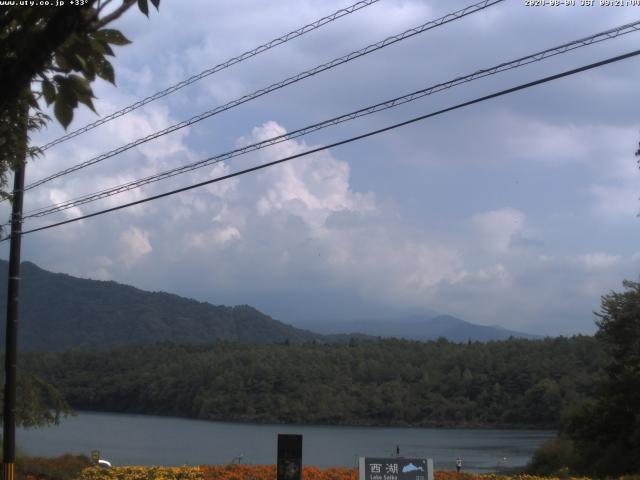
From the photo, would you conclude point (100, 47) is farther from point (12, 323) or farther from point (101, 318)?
point (101, 318)

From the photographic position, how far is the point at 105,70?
15.1 ft

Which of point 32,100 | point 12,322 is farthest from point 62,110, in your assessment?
point 12,322

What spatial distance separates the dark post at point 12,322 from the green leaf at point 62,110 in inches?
504

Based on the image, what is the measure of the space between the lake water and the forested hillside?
2997 mm

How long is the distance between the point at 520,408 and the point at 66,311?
138290 mm

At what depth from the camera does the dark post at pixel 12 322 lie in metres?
16.6

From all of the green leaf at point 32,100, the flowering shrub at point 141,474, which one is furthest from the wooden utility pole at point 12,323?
the green leaf at point 32,100

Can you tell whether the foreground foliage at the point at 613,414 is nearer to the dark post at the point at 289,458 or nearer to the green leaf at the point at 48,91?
the dark post at the point at 289,458

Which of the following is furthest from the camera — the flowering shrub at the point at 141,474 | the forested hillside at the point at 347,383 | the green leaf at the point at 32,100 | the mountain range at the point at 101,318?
the mountain range at the point at 101,318

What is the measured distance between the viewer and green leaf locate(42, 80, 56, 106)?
4.43 metres

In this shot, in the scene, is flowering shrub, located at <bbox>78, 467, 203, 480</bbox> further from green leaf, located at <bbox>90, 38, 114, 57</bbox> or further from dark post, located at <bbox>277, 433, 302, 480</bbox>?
green leaf, located at <bbox>90, 38, 114, 57</bbox>

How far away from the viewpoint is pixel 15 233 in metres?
17.4

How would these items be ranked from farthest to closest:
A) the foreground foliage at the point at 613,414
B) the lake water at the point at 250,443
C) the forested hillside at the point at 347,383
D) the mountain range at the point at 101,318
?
1. the mountain range at the point at 101,318
2. the forested hillside at the point at 347,383
3. the lake water at the point at 250,443
4. the foreground foliage at the point at 613,414

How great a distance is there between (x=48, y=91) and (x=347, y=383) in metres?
69.3
